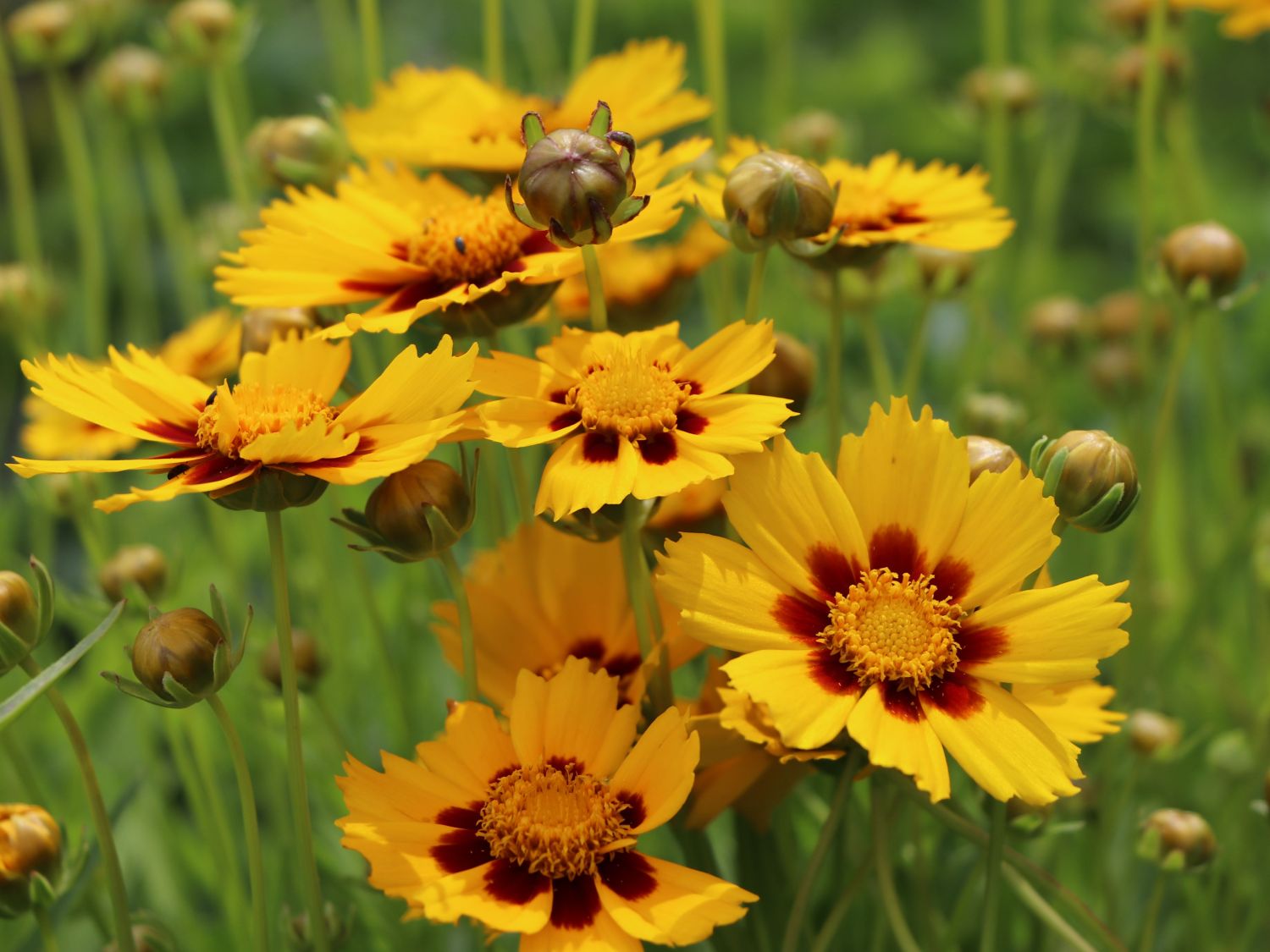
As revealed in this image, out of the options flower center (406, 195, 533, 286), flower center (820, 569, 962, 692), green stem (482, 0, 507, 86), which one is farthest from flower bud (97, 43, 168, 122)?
flower center (820, 569, 962, 692)

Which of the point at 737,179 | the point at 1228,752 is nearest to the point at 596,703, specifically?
the point at 737,179


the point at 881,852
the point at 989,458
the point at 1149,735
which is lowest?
the point at 1149,735

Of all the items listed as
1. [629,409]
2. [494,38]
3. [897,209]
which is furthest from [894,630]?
[494,38]

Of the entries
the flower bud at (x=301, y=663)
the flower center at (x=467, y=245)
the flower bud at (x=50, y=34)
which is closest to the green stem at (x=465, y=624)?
the flower center at (x=467, y=245)

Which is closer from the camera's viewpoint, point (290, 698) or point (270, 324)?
point (290, 698)

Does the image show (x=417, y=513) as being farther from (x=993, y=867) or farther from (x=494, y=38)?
(x=494, y=38)

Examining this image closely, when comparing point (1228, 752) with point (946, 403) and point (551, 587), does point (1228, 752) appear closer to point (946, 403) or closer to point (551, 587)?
point (551, 587)
